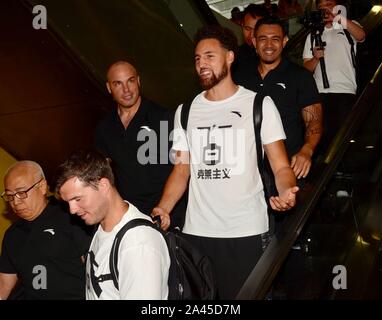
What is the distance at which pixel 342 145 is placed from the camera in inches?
124

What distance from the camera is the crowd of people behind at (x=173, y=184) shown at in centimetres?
216

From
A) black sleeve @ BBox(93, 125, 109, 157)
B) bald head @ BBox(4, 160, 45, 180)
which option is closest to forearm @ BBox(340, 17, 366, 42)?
black sleeve @ BBox(93, 125, 109, 157)

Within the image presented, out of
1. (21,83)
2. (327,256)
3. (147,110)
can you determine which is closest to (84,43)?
(21,83)

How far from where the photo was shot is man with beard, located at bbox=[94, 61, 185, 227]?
343cm

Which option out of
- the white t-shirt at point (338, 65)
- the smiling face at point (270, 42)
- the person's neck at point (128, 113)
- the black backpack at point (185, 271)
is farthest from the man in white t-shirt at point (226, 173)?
the white t-shirt at point (338, 65)

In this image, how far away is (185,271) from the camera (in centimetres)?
215

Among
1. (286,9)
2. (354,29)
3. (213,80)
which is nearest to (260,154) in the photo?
(213,80)

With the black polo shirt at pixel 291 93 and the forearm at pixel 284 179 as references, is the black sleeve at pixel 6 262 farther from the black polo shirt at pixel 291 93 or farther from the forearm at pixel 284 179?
the black polo shirt at pixel 291 93

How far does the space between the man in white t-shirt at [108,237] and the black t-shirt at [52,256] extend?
2.16 ft

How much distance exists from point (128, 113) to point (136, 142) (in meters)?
0.27

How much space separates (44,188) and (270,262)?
1.69 m

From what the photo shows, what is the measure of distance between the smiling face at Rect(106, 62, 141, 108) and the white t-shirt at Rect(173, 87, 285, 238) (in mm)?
1003

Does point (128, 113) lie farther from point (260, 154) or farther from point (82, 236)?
point (260, 154)
